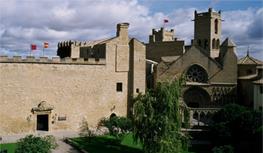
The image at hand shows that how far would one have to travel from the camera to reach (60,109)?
3734 centimetres

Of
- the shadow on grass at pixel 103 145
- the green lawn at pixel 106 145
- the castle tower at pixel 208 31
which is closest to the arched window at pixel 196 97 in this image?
the green lawn at pixel 106 145

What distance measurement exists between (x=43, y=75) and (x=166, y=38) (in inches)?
1198

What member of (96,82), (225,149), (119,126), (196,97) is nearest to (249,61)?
(196,97)

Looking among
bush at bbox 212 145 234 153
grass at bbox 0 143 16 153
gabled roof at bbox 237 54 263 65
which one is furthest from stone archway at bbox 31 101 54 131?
gabled roof at bbox 237 54 263 65

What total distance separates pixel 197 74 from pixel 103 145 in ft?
Answer: 55.0

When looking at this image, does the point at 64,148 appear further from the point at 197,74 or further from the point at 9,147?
the point at 197,74

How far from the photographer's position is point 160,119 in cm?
2798

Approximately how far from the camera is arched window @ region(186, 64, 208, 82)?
45.0 metres

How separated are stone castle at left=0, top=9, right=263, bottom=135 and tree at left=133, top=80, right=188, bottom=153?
11.1 ft

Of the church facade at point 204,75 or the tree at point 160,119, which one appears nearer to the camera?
the tree at point 160,119

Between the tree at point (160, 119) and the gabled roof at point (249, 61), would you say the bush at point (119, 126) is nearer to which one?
the tree at point (160, 119)

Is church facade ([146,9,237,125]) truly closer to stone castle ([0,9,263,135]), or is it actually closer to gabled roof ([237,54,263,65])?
stone castle ([0,9,263,135])

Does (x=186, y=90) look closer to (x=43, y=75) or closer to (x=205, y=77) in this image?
(x=205, y=77)

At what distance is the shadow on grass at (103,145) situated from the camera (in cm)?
3130
